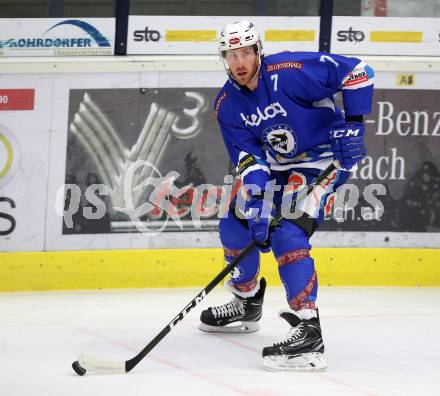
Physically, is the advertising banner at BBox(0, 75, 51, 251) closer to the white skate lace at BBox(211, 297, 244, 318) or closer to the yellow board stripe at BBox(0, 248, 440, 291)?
the yellow board stripe at BBox(0, 248, 440, 291)

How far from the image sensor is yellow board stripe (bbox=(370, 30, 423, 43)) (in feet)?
18.9

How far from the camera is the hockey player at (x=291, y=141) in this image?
3.66 meters

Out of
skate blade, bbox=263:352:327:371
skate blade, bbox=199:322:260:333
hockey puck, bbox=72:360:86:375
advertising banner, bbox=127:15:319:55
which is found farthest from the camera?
advertising banner, bbox=127:15:319:55

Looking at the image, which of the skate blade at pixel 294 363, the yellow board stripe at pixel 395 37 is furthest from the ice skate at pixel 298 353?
the yellow board stripe at pixel 395 37

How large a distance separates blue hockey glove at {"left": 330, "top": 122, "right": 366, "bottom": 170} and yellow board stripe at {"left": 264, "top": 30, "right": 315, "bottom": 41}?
1.95m

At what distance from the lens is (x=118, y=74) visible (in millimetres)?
5461

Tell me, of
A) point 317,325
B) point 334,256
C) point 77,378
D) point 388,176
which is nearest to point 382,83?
point 388,176

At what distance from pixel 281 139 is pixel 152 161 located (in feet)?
5.51

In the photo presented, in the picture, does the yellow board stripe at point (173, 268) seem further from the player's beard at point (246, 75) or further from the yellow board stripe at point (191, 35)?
the player's beard at point (246, 75)

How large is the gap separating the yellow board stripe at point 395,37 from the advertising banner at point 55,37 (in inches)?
56.6

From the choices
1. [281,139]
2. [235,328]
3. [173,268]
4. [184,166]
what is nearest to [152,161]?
[184,166]

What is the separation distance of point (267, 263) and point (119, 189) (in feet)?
2.88

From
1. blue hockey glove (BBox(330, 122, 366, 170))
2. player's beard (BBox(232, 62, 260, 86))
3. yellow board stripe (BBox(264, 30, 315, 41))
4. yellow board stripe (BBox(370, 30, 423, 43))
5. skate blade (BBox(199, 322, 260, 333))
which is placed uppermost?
yellow board stripe (BBox(370, 30, 423, 43))

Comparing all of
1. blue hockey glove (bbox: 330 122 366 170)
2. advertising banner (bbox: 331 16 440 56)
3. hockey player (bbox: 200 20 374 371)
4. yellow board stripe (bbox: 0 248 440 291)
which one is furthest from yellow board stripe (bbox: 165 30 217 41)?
blue hockey glove (bbox: 330 122 366 170)
